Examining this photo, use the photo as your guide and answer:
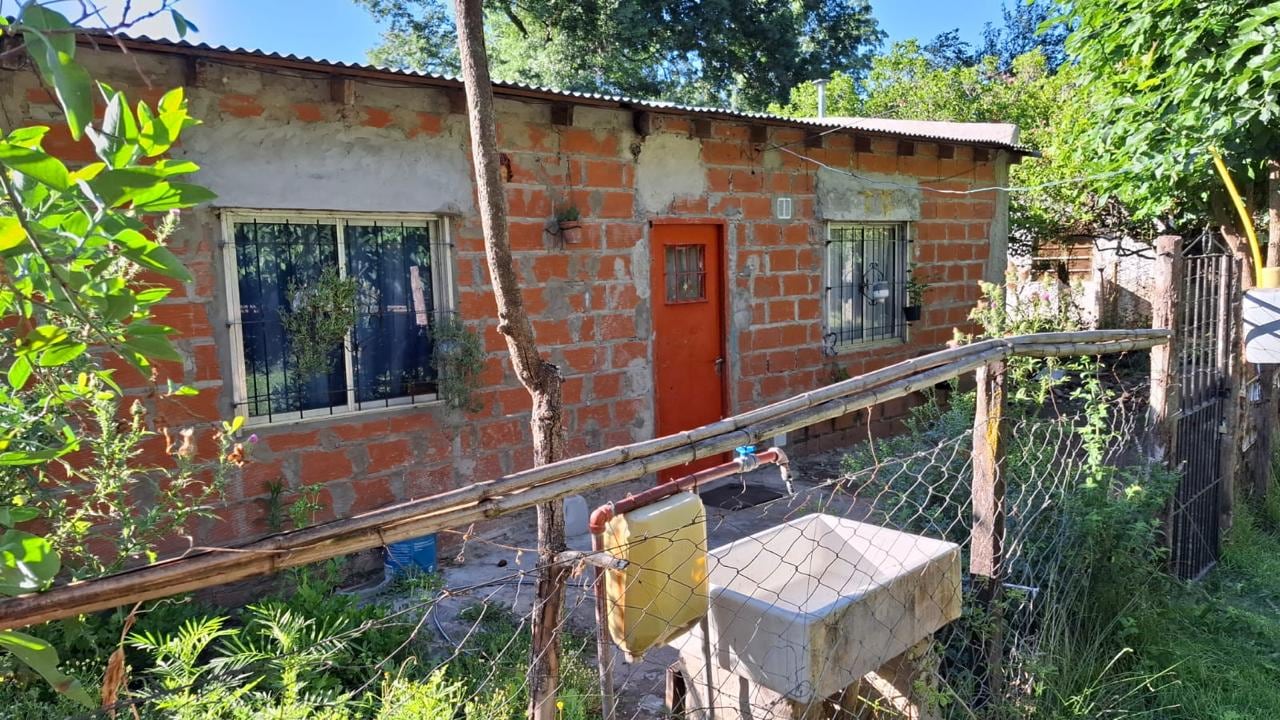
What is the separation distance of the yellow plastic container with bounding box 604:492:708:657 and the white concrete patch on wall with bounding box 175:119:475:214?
10.6ft

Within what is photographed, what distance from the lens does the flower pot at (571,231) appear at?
578cm

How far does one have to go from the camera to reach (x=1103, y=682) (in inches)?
124

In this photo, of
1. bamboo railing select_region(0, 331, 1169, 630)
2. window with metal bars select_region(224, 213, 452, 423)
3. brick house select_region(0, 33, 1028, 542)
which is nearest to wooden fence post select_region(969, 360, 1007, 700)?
bamboo railing select_region(0, 331, 1169, 630)

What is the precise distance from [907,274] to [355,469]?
556cm

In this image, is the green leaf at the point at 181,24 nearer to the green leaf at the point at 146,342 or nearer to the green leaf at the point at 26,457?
the green leaf at the point at 146,342

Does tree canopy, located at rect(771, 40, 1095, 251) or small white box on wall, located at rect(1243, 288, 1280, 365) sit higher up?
tree canopy, located at rect(771, 40, 1095, 251)

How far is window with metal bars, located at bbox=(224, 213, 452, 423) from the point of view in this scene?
185 inches

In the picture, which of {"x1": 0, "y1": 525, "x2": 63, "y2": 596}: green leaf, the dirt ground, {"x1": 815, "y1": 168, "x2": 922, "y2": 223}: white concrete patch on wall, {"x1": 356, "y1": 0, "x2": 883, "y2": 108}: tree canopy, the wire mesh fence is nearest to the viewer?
{"x1": 0, "y1": 525, "x2": 63, "y2": 596}: green leaf

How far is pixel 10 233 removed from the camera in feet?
3.10

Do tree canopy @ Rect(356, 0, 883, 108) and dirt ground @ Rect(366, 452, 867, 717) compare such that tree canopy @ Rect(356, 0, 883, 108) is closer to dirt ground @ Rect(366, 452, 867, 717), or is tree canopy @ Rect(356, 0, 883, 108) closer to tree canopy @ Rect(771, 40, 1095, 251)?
tree canopy @ Rect(771, 40, 1095, 251)

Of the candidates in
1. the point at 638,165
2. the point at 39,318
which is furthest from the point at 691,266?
the point at 39,318

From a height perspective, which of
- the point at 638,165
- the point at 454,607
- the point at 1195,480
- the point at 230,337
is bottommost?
the point at 454,607

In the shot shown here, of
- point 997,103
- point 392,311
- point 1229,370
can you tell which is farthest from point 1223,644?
point 997,103

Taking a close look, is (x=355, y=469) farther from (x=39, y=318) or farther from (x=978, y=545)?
(x=39, y=318)
